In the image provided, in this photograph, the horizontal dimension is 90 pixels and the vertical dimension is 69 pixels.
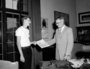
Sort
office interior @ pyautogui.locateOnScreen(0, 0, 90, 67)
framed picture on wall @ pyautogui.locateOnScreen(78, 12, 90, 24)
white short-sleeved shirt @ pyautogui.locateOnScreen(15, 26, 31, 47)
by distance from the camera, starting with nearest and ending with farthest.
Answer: white short-sleeved shirt @ pyautogui.locateOnScreen(15, 26, 31, 47), office interior @ pyautogui.locateOnScreen(0, 0, 90, 67), framed picture on wall @ pyautogui.locateOnScreen(78, 12, 90, 24)

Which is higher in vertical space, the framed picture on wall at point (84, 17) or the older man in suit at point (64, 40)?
the framed picture on wall at point (84, 17)

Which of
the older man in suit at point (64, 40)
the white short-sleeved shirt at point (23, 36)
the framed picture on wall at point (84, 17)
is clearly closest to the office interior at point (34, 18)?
the framed picture on wall at point (84, 17)

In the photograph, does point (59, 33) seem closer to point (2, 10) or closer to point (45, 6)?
point (2, 10)

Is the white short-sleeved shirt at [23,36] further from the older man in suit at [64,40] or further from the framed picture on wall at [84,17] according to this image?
the framed picture on wall at [84,17]

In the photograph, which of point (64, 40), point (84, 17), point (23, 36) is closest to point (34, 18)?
point (23, 36)

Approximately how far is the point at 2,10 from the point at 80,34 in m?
4.77

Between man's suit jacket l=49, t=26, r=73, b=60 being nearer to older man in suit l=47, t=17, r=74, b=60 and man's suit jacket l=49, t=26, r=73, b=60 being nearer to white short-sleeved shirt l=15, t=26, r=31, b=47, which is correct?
older man in suit l=47, t=17, r=74, b=60

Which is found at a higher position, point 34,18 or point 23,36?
Result: point 34,18

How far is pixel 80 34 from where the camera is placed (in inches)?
278

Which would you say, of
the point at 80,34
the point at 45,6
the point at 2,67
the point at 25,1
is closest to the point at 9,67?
the point at 2,67

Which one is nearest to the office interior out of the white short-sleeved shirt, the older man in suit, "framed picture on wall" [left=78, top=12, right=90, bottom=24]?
"framed picture on wall" [left=78, top=12, right=90, bottom=24]

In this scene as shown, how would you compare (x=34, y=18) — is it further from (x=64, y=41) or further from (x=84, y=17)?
(x=84, y=17)

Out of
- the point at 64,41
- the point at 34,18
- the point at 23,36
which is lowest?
the point at 64,41

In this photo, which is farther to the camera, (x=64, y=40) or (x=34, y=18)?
(x=34, y=18)
